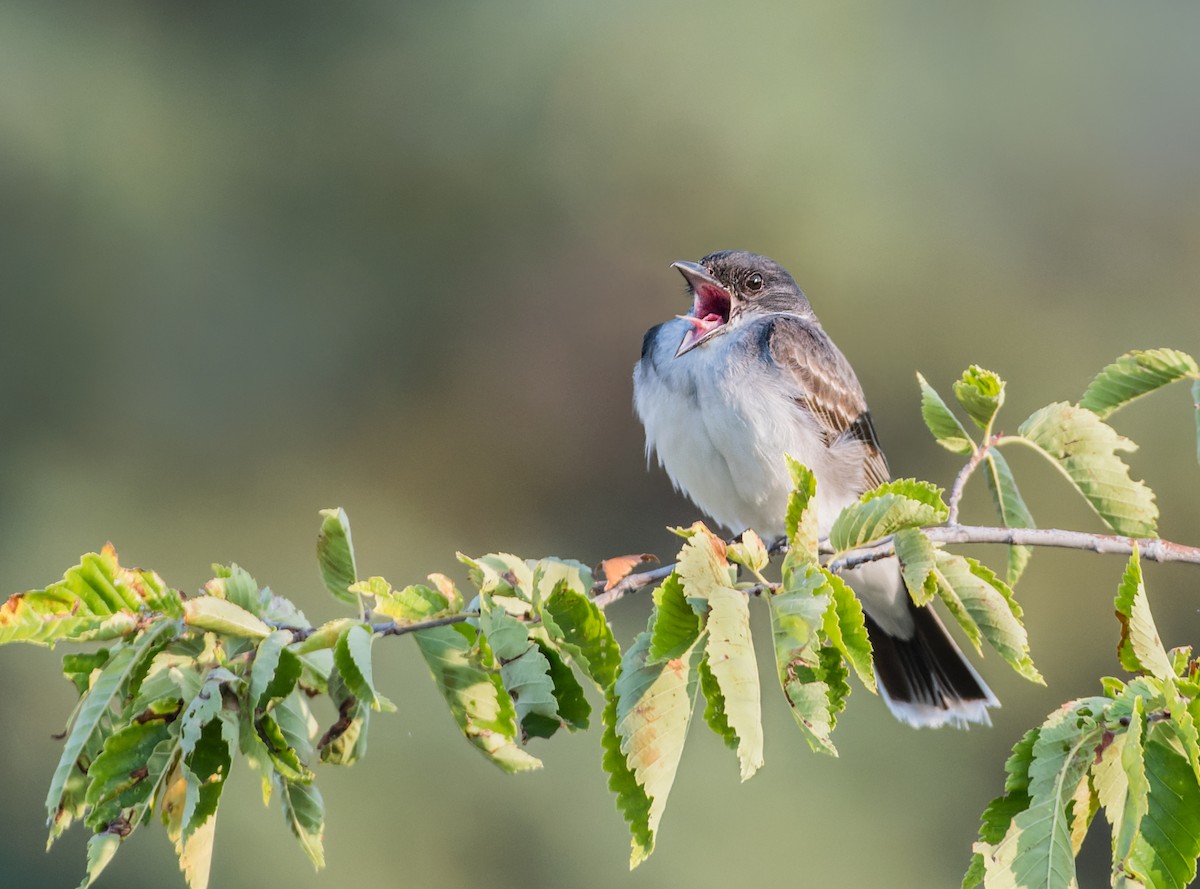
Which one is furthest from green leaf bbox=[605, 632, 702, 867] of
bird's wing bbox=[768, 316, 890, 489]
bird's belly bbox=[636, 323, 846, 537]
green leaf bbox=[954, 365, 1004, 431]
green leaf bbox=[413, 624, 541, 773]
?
bird's wing bbox=[768, 316, 890, 489]

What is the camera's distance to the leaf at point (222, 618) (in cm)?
235

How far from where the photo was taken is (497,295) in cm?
2047

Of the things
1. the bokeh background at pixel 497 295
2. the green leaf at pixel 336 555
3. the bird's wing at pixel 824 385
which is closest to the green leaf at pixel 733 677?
the green leaf at pixel 336 555

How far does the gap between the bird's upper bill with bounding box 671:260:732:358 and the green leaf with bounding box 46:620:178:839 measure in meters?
3.23

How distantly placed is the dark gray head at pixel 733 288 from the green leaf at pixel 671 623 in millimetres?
3302

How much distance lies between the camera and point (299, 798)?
2.40 meters

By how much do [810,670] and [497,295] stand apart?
60.9 feet

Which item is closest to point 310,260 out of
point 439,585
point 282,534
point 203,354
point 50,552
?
point 203,354

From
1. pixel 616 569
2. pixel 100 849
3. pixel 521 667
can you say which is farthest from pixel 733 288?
pixel 100 849

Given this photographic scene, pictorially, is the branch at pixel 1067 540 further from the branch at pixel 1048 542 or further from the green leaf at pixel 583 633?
the green leaf at pixel 583 633

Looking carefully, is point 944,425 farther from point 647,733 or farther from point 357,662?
point 357,662

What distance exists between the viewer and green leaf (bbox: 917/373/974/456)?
11.1 ft

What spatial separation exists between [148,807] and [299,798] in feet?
0.79

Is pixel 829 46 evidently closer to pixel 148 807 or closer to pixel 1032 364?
pixel 1032 364
